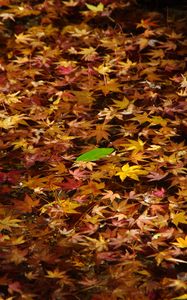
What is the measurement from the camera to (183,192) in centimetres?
301

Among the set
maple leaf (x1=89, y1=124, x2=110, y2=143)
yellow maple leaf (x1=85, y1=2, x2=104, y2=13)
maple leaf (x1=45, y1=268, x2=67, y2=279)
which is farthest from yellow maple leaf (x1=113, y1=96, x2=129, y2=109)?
maple leaf (x1=45, y1=268, x2=67, y2=279)

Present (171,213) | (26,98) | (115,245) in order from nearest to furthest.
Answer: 1. (115,245)
2. (171,213)
3. (26,98)

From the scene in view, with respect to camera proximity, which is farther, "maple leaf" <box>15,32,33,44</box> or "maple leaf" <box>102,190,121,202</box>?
"maple leaf" <box>15,32,33,44</box>

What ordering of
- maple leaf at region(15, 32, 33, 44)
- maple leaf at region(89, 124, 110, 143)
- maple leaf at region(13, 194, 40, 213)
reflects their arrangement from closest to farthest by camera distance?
1. maple leaf at region(13, 194, 40, 213)
2. maple leaf at region(89, 124, 110, 143)
3. maple leaf at region(15, 32, 33, 44)

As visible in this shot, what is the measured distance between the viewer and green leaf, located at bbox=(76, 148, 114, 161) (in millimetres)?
3184

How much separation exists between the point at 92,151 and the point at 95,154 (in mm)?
35

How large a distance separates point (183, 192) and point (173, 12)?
242cm

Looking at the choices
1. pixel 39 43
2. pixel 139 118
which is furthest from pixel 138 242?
pixel 39 43

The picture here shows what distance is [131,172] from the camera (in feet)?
10.4

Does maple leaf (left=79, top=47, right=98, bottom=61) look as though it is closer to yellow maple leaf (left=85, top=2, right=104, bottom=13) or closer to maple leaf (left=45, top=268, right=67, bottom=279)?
yellow maple leaf (left=85, top=2, right=104, bottom=13)

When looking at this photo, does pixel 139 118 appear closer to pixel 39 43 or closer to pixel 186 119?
pixel 186 119

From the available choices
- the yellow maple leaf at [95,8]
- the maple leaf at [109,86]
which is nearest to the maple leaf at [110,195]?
the maple leaf at [109,86]

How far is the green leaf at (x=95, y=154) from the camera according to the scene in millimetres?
3184

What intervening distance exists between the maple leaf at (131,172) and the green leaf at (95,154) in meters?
0.15
